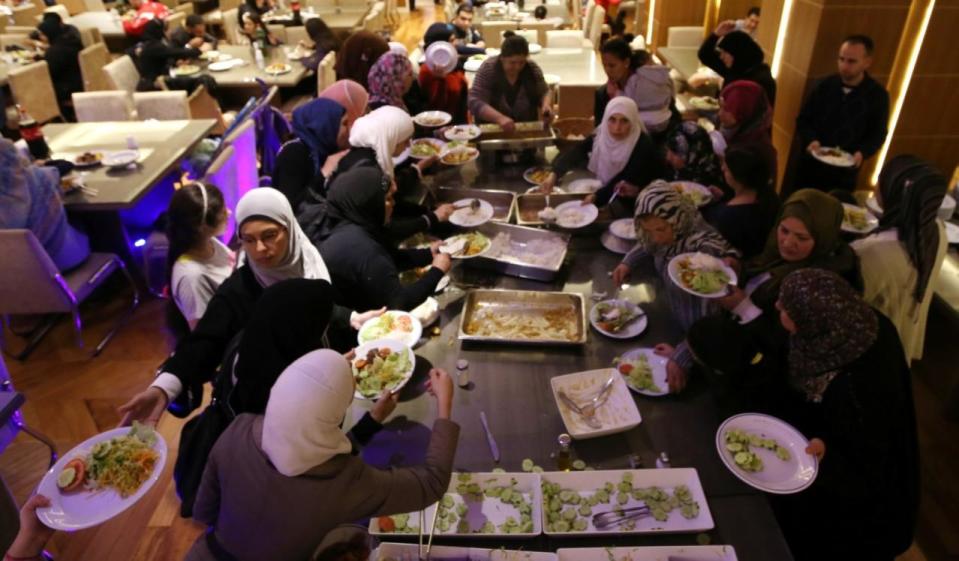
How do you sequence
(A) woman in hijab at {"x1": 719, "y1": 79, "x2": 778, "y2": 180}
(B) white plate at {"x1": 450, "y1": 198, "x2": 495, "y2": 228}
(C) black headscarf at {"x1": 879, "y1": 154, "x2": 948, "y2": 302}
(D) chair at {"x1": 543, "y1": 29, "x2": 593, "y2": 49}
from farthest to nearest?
1. (D) chair at {"x1": 543, "y1": 29, "x2": 593, "y2": 49}
2. (A) woman in hijab at {"x1": 719, "y1": 79, "x2": 778, "y2": 180}
3. (B) white plate at {"x1": 450, "y1": 198, "x2": 495, "y2": 228}
4. (C) black headscarf at {"x1": 879, "y1": 154, "x2": 948, "y2": 302}

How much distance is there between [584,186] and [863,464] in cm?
191

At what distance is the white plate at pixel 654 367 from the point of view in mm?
1956

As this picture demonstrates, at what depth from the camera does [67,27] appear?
6523 millimetres

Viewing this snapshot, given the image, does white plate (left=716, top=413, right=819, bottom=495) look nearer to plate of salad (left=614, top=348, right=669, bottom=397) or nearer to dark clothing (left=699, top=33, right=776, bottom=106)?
plate of salad (left=614, top=348, right=669, bottom=397)

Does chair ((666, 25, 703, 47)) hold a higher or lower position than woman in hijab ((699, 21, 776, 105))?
lower

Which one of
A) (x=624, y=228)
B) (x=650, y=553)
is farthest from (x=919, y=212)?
(x=650, y=553)

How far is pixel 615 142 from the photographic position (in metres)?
3.12

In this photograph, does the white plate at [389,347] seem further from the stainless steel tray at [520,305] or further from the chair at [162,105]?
the chair at [162,105]

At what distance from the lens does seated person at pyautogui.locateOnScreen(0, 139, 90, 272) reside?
10.5 feet

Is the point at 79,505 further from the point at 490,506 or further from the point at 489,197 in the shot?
the point at 489,197

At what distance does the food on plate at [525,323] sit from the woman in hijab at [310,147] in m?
1.27

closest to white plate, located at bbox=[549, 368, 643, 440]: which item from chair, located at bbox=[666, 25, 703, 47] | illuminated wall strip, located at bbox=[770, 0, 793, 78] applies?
illuminated wall strip, located at bbox=[770, 0, 793, 78]

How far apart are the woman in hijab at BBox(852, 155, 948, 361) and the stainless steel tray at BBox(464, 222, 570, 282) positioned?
130 centimetres

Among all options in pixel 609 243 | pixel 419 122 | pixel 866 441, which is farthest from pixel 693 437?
pixel 419 122
